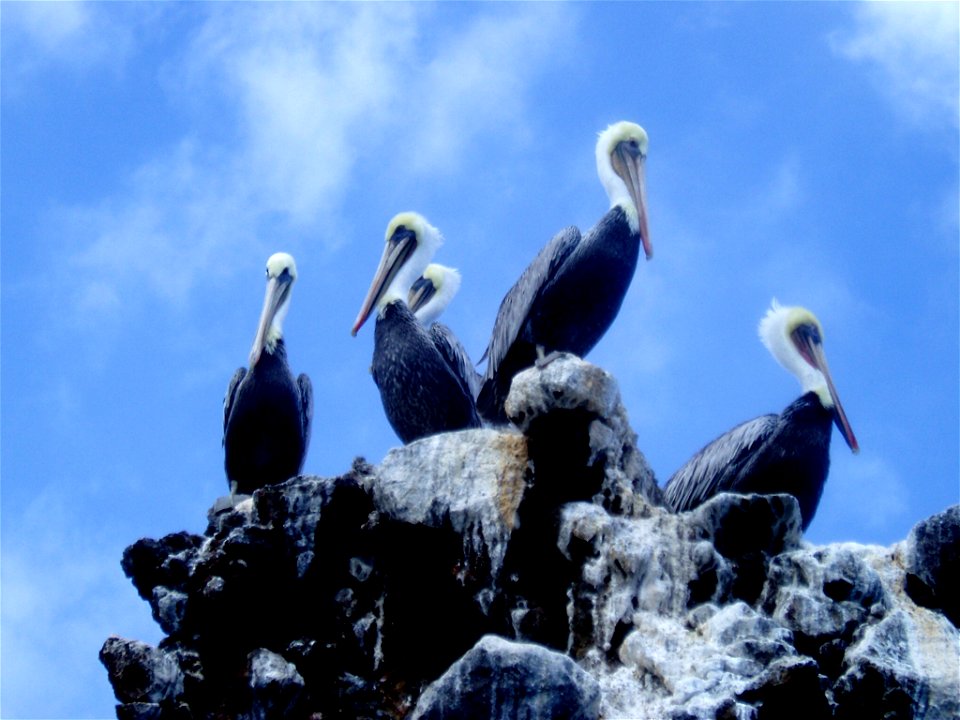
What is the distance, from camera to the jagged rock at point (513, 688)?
7605 mm

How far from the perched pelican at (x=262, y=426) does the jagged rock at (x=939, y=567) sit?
5257mm

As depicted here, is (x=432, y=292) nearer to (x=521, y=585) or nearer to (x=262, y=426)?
(x=262, y=426)

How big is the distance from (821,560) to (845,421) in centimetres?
356

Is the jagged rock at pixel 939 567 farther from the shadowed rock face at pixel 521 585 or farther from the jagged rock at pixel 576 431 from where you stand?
the jagged rock at pixel 576 431

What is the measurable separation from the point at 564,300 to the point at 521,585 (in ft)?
11.3

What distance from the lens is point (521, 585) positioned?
8.95 m

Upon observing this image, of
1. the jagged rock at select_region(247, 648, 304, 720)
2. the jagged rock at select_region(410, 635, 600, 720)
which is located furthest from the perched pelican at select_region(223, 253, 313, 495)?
the jagged rock at select_region(410, 635, 600, 720)

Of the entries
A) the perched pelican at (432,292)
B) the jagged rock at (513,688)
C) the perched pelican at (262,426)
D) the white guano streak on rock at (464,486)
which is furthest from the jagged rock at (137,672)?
the perched pelican at (432,292)

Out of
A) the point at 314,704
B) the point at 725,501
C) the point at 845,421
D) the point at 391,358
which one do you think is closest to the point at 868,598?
the point at 725,501

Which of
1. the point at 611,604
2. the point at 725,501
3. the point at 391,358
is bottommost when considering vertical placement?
the point at 611,604

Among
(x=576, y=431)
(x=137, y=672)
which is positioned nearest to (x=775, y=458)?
(x=576, y=431)

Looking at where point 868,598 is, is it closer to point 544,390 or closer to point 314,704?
point 544,390

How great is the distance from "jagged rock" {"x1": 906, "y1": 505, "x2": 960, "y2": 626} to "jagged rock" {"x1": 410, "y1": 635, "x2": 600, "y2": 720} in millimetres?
2145

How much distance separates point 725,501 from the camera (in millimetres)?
9195
